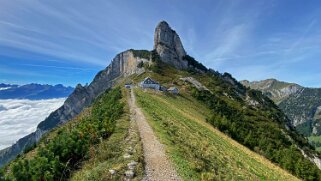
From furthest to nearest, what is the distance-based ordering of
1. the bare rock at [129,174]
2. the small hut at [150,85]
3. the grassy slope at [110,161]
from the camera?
the small hut at [150,85] < the grassy slope at [110,161] < the bare rock at [129,174]

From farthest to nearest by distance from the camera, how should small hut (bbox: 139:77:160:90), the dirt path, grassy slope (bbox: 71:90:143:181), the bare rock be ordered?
small hut (bbox: 139:77:160:90) < the dirt path < grassy slope (bbox: 71:90:143:181) < the bare rock

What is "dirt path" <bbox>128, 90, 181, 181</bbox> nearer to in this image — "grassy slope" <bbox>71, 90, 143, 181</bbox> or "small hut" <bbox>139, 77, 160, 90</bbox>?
"grassy slope" <bbox>71, 90, 143, 181</bbox>

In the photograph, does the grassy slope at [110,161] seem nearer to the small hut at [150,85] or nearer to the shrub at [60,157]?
the shrub at [60,157]

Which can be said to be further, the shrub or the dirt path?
the dirt path

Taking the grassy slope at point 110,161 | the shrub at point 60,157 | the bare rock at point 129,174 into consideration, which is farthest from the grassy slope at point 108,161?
the shrub at point 60,157

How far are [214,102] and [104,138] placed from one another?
11625cm

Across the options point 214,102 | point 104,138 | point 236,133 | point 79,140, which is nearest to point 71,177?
point 79,140

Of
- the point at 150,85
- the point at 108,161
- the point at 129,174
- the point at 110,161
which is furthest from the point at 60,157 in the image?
the point at 150,85

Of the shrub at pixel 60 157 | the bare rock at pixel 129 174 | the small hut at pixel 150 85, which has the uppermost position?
the small hut at pixel 150 85

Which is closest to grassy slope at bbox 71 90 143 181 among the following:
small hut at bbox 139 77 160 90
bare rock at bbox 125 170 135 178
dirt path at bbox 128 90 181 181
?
bare rock at bbox 125 170 135 178

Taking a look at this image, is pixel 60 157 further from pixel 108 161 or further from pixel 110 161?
pixel 110 161

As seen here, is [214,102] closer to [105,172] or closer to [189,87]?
[189,87]

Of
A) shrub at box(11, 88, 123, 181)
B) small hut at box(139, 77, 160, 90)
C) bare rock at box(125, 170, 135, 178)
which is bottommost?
bare rock at box(125, 170, 135, 178)

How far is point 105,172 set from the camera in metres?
25.6
